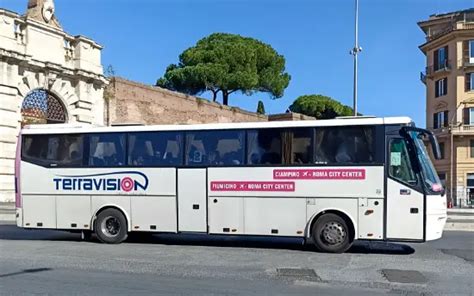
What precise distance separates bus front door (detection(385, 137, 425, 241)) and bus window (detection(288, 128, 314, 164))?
1.75 metres

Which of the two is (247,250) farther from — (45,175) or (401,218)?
(45,175)

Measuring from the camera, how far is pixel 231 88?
184 ft

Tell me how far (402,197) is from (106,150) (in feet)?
23.9

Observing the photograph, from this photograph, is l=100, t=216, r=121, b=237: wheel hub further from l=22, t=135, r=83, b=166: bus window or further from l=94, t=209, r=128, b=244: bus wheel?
l=22, t=135, r=83, b=166: bus window

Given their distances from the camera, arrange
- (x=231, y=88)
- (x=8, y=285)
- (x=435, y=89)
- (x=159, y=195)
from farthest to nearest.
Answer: (x=435, y=89)
(x=231, y=88)
(x=159, y=195)
(x=8, y=285)

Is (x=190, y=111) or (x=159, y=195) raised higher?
(x=190, y=111)

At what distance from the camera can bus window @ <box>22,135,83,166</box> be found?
Result: 14.5 metres

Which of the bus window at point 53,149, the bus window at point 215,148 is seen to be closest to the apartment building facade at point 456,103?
the bus window at point 215,148

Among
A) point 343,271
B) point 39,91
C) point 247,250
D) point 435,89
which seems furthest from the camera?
point 435,89

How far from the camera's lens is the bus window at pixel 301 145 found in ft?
42.1

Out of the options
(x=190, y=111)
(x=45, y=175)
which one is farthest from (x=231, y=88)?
(x=45, y=175)

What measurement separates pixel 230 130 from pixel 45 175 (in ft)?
16.7

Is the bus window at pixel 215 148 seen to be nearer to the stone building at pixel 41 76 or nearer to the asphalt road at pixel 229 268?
the asphalt road at pixel 229 268

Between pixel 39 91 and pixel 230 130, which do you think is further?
pixel 39 91
